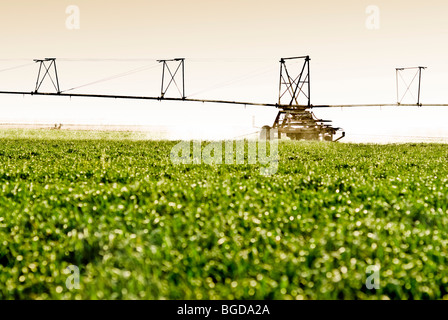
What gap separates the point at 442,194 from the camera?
30.7ft

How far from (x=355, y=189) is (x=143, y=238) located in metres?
6.12

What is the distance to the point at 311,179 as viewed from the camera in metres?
11.9

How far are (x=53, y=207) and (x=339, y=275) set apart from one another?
6.05 metres

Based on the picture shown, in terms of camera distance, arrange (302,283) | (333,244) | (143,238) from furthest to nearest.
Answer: (143,238), (333,244), (302,283)

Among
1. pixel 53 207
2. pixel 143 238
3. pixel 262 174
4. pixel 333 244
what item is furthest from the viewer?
pixel 262 174

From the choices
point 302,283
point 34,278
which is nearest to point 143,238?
point 34,278

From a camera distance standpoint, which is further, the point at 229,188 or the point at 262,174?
the point at 262,174

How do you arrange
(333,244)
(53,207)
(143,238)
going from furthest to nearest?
(53,207) → (143,238) → (333,244)

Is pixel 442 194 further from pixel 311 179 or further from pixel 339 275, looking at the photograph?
pixel 339 275

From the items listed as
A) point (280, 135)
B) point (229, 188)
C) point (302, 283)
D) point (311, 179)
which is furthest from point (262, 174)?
point (280, 135)

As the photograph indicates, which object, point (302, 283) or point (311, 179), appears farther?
point (311, 179)

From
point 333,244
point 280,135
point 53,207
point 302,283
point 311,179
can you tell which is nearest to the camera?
point 302,283

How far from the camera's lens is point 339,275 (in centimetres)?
456

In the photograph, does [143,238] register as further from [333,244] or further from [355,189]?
[355,189]
